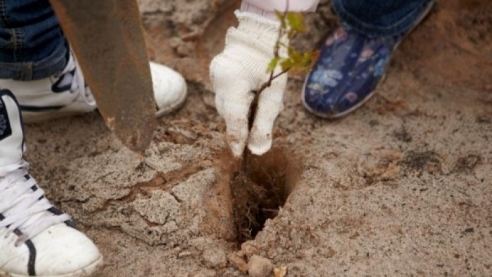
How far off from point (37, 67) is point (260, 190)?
2.42 feet

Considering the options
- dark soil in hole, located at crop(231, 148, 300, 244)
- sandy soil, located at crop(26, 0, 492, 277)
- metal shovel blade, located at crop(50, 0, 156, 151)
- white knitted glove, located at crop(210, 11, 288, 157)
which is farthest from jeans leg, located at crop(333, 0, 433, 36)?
metal shovel blade, located at crop(50, 0, 156, 151)

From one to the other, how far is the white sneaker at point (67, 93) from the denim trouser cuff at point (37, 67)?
5 cm

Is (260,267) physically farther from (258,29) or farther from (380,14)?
(380,14)

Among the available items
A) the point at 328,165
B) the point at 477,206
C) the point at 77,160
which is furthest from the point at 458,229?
the point at 77,160

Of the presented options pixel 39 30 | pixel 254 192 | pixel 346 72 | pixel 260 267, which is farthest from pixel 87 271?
pixel 346 72

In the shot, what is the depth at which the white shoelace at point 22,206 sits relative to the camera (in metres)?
1.66

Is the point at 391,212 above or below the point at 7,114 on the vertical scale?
below

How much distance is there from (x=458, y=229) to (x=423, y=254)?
0.43 ft

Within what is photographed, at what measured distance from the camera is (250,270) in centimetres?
166

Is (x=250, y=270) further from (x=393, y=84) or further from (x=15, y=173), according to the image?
(x=393, y=84)

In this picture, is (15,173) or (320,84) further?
(320,84)

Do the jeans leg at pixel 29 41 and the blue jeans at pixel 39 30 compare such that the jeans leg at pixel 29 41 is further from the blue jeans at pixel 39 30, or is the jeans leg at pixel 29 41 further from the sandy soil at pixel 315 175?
the sandy soil at pixel 315 175

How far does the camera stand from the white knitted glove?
1600 millimetres

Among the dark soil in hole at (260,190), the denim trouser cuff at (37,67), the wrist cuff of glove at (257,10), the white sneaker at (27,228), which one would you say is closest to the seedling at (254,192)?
the dark soil in hole at (260,190)
